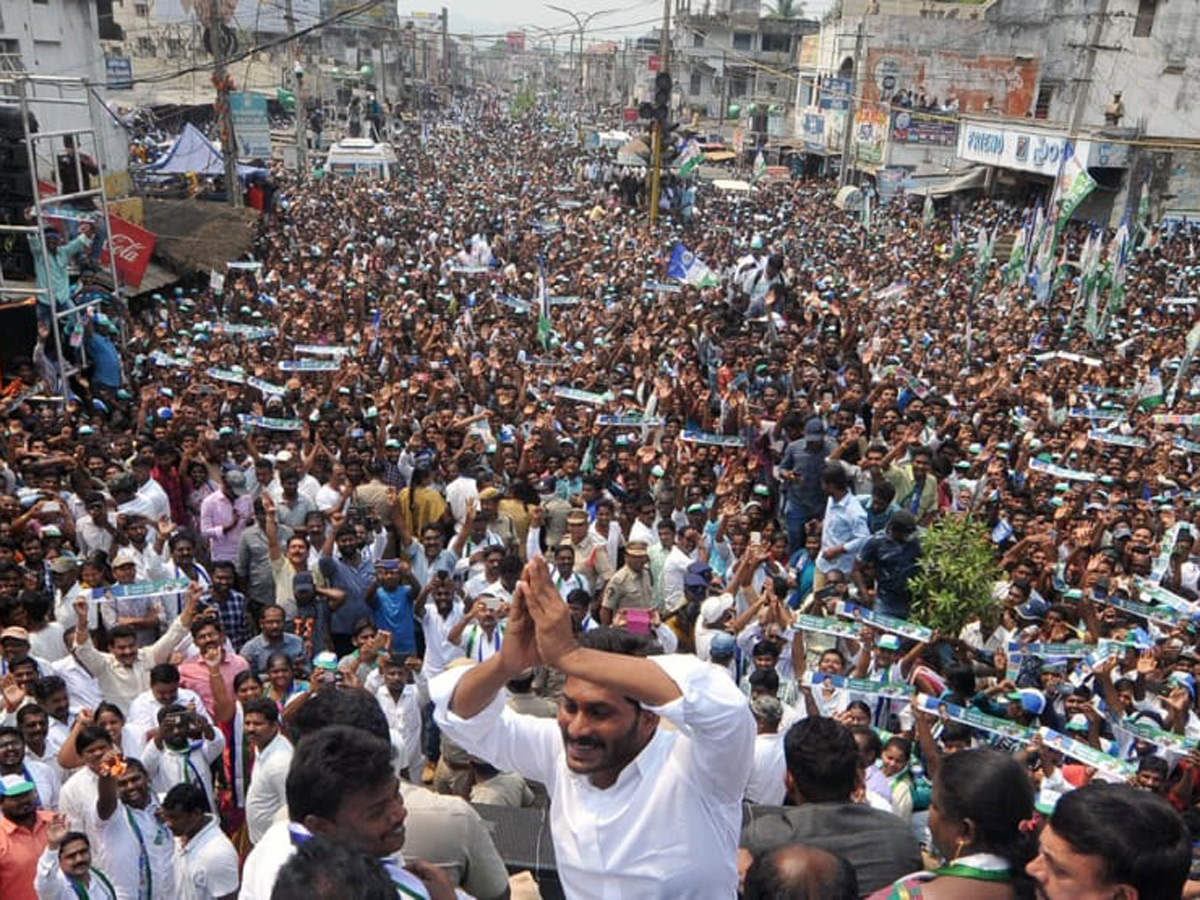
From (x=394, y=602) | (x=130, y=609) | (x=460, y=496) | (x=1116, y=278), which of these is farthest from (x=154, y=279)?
(x=1116, y=278)

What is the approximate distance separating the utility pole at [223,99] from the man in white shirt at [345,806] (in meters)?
15.7

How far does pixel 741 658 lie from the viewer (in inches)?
231

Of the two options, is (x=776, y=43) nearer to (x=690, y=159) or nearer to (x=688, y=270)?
(x=690, y=159)

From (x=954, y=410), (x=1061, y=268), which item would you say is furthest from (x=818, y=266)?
(x=954, y=410)

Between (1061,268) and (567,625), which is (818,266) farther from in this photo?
(567,625)

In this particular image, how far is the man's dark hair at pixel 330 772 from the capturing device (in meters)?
2.13

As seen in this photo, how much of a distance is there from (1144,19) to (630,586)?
29.6 meters

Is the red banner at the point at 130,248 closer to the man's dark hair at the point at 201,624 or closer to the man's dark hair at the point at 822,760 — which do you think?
the man's dark hair at the point at 201,624

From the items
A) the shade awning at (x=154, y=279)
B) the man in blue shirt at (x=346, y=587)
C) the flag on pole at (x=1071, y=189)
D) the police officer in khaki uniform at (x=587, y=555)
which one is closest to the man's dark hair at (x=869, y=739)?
the police officer in khaki uniform at (x=587, y=555)

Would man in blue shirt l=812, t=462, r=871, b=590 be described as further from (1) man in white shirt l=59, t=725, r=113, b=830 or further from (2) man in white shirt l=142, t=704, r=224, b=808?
(1) man in white shirt l=59, t=725, r=113, b=830

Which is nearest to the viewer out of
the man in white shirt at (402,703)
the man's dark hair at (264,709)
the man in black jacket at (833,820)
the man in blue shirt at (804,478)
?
the man in black jacket at (833,820)

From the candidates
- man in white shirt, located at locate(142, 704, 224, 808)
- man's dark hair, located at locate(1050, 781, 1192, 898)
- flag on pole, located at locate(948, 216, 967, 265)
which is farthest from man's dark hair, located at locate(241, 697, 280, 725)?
flag on pole, located at locate(948, 216, 967, 265)

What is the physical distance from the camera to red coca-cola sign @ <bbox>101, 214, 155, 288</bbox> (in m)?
12.2

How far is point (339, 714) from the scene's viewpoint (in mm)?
2648
